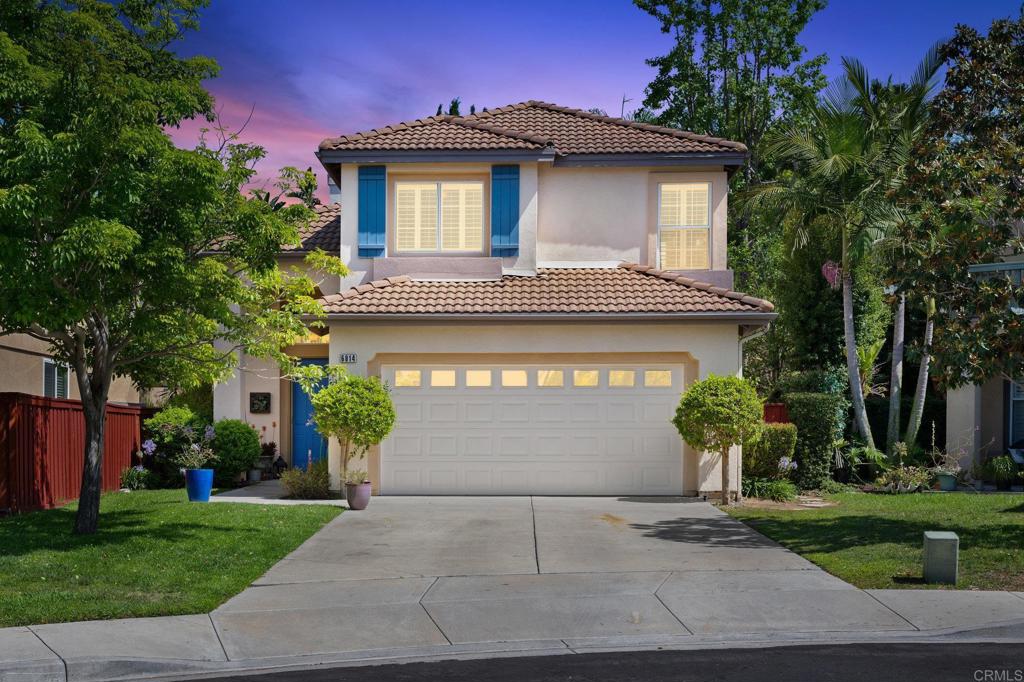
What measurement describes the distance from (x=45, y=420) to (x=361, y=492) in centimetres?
511

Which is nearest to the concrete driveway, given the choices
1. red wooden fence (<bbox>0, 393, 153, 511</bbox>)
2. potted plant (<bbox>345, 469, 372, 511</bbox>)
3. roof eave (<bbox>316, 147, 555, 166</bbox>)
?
potted plant (<bbox>345, 469, 372, 511</bbox>)

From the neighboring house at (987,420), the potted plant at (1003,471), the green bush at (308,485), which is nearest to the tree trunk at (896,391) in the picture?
the neighboring house at (987,420)

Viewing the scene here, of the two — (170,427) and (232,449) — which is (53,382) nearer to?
(170,427)

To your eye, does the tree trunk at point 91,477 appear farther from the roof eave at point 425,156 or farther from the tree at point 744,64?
the tree at point 744,64

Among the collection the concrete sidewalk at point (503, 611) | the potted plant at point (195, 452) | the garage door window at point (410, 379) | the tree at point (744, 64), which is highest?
the tree at point (744, 64)

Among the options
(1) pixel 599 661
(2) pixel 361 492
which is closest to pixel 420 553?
(2) pixel 361 492

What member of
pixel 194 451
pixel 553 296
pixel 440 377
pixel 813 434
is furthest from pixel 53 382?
pixel 813 434

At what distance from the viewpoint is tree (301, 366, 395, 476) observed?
1644 centimetres

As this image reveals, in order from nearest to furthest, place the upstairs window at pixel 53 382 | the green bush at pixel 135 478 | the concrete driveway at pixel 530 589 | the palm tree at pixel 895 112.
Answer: the concrete driveway at pixel 530 589 < the green bush at pixel 135 478 < the upstairs window at pixel 53 382 < the palm tree at pixel 895 112

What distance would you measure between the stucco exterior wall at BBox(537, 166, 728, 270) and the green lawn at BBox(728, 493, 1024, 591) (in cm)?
582

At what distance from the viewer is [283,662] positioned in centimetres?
829

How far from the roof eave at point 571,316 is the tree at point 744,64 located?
18.2m

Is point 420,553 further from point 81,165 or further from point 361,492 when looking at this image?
point 81,165

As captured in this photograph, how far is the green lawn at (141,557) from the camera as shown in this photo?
9.63 metres
